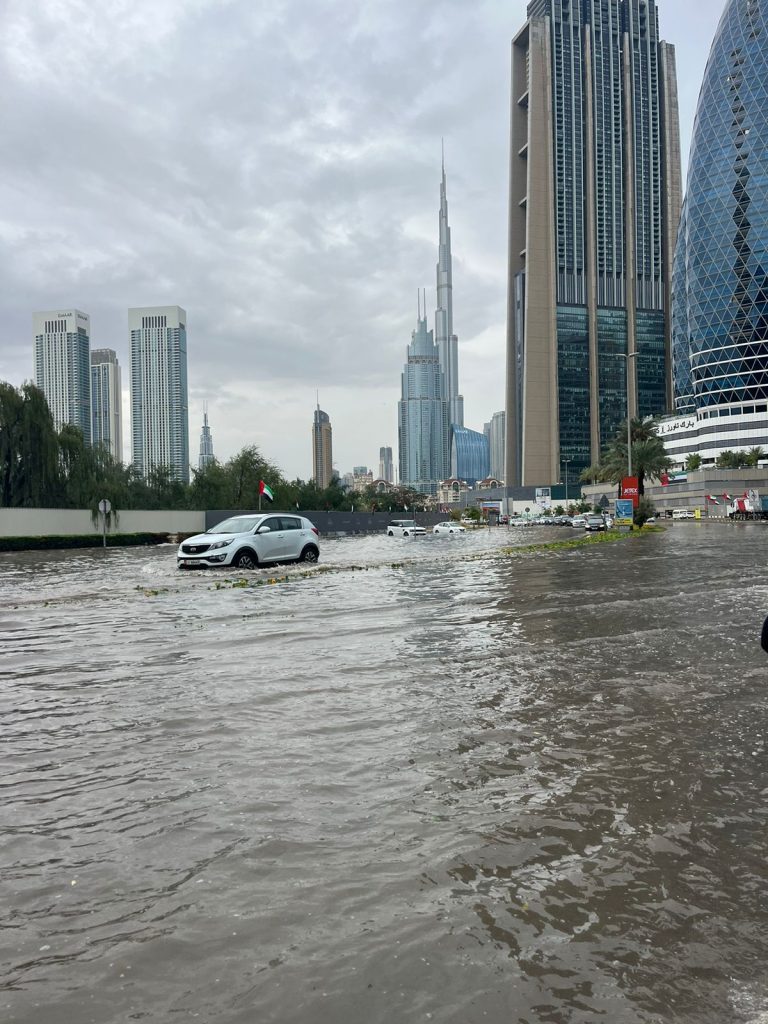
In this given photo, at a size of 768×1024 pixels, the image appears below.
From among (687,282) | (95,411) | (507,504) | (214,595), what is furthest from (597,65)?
(214,595)

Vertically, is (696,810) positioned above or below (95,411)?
below

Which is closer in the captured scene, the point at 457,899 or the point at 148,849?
the point at 457,899

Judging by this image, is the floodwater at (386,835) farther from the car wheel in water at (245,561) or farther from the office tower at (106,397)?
the office tower at (106,397)

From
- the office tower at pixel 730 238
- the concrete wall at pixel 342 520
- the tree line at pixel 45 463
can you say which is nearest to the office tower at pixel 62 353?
the concrete wall at pixel 342 520

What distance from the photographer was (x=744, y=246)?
133750mm

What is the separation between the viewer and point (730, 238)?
136 metres

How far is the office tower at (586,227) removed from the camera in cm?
17588

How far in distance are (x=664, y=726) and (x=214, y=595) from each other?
1021cm

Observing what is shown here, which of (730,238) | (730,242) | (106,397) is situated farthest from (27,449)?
(730,238)

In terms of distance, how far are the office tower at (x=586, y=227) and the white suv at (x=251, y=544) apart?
159 meters

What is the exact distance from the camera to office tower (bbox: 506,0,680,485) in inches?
6924

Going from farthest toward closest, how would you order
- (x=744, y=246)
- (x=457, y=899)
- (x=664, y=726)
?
(x=744, y=246) < (x=664, y=726) < (x=457, y=899)

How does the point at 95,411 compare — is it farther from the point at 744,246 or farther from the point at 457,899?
the point at 457,899

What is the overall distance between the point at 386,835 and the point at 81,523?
45.6 meters
